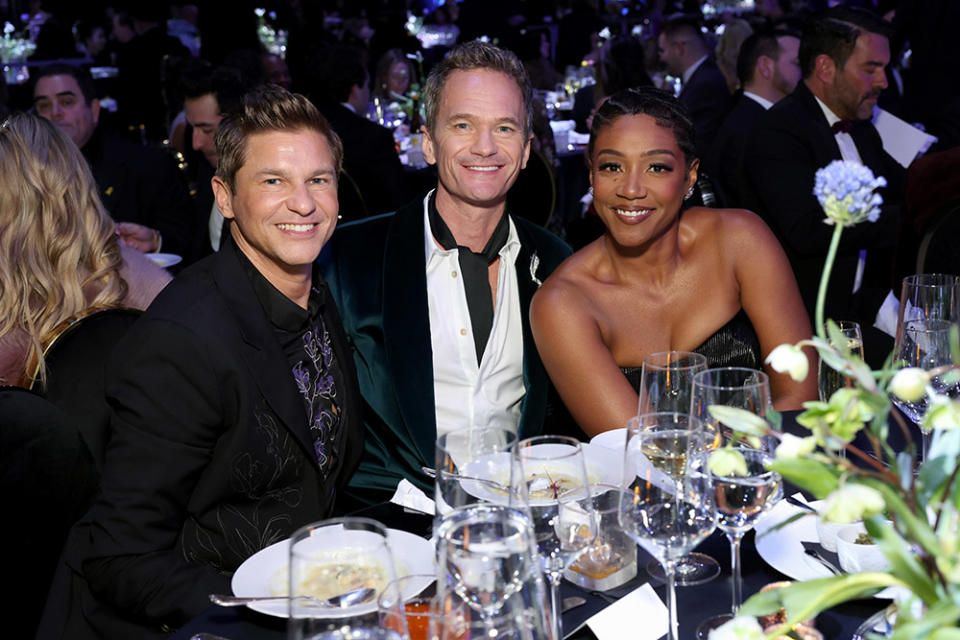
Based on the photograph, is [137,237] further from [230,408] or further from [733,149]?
[733,149]

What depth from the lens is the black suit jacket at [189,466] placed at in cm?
171

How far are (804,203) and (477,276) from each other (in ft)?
6.22

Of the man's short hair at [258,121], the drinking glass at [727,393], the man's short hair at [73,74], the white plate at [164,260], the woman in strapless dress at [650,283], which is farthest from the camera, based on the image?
the man's short hair at [73,74]

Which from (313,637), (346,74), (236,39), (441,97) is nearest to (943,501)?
(313,637)

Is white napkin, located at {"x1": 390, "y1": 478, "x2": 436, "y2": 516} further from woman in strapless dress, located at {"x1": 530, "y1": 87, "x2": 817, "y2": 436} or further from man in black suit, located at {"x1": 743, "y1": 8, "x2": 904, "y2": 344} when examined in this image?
man in black suit, located at {"x1": 743, "y1": 8, "x2": 904, "y2": 344}

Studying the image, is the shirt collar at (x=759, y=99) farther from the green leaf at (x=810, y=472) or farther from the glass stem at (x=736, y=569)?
the green leaf at (x=810, y=472)

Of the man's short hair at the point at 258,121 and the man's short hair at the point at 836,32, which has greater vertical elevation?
the man's short hair at the point at 836,32

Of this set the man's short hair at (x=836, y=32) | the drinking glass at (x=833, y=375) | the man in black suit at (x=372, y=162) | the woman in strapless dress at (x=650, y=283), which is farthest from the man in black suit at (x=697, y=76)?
the drinking glass at (x=833, y=375)

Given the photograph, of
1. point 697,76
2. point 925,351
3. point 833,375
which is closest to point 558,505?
point 833,375

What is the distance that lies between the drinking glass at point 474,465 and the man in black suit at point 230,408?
0.66 m

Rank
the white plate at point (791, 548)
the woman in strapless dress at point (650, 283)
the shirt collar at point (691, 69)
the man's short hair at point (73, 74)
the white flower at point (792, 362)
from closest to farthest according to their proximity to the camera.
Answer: the white flower at point (792, 362)
the white plate at point (791, 548)
the woman in strapless dress at point (650, 283)
the man's short hair at point (73, 74)
the shirt collar at point (691, 69)

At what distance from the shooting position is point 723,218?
104 inches

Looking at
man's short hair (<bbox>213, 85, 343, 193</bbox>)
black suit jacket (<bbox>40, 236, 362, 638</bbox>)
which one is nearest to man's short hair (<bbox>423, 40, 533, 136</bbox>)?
man's short hair (<bbox>213, 85, 343, 193</bbox>)

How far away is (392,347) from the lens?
246 cm
